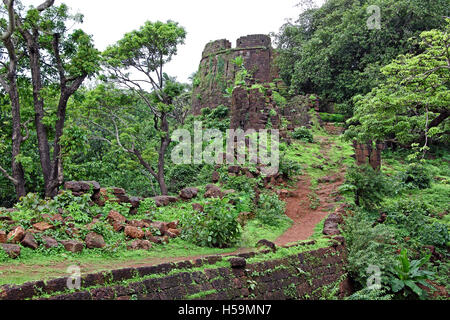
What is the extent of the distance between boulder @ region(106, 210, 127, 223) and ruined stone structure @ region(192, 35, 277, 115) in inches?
762

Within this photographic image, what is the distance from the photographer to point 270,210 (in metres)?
9.81

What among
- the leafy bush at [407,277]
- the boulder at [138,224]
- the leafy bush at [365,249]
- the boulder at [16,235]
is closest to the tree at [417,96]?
the leafy bush at [365,249]

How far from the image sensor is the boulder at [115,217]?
23.5 ft

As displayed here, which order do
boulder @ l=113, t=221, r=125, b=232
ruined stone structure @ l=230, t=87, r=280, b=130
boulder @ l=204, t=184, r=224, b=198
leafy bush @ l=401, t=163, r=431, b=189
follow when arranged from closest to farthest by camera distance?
boulder @ l=113, t=221, r=125, b=232, boulder @ l=204, t=184, r=224, b=198, leafy bush @ l=401, t=163, r=431, b=189, ruined stone structure @ l=230, t=87, r=280, b=130

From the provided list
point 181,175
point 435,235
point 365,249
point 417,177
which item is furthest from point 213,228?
point 417,177

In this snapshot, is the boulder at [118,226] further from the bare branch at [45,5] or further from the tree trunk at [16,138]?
the bare branch at [45,5]

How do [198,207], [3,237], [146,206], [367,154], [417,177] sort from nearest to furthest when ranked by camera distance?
[3,237] → [146,206] → [198,207] → [417,177] → [367,154]

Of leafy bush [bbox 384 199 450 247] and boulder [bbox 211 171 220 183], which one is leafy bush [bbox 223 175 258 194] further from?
leafy bush [bbox 384 199 450 247]

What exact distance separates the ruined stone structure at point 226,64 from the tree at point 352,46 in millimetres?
2194

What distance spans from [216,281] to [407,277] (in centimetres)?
443

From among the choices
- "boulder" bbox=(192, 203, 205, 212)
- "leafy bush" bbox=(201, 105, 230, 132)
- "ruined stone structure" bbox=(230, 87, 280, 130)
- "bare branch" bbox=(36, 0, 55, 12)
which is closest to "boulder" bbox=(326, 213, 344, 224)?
"boulder" bbox=(192, 203, 205, 212)

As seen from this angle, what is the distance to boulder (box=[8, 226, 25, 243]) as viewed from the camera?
541cm

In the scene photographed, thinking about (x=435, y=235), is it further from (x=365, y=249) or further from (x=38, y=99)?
(x=38, y=99)

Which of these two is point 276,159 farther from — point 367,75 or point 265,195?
point 367,75
